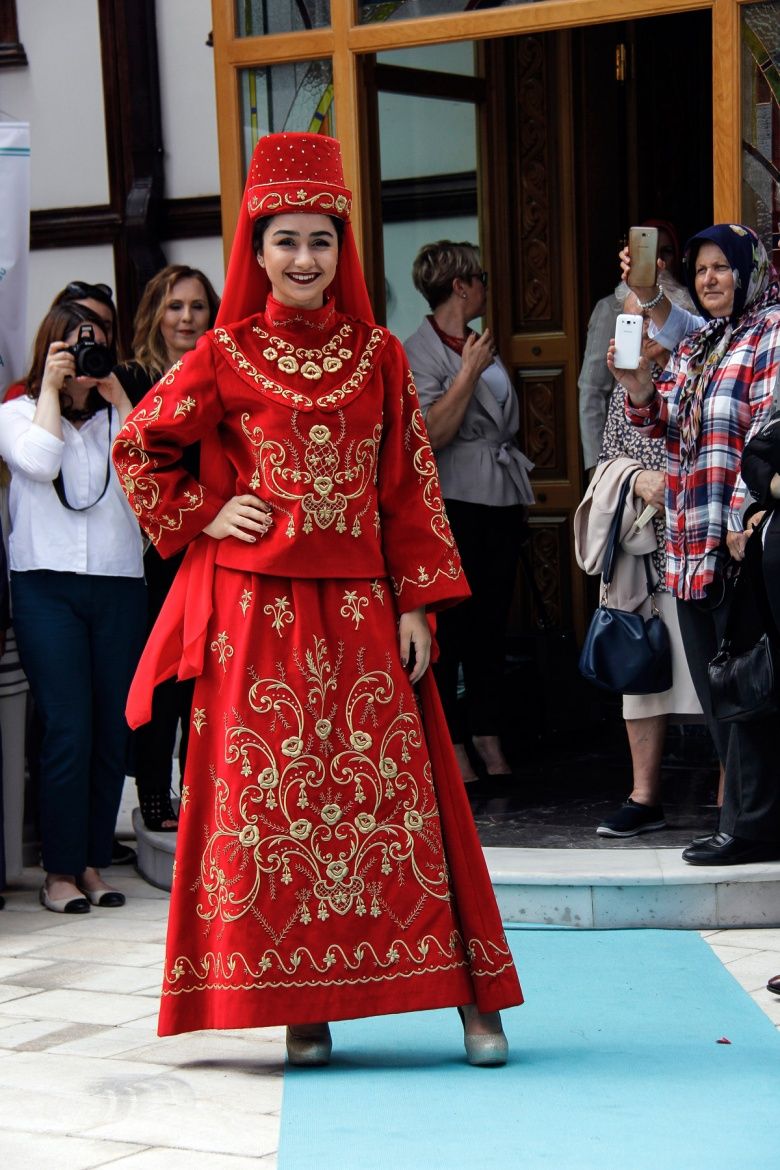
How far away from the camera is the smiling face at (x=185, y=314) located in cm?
554

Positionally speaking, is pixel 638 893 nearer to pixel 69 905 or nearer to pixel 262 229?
pixel 69 905

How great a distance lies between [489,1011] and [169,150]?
196 inches

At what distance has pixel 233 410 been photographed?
363cm

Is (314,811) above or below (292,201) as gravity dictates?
below

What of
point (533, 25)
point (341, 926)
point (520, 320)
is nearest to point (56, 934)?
point (341, 926)

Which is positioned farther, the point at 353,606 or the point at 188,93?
the point at 188,93

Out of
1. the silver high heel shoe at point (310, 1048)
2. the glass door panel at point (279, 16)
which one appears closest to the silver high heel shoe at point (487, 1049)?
the silver high heel shoe at point (310, 1048)

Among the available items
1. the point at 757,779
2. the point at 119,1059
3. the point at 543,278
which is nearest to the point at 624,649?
the point at 757,779

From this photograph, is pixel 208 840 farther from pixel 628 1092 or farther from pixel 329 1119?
pixel 628 1092

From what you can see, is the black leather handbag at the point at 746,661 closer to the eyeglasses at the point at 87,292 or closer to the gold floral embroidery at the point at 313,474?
the gold floral embroidery at the point at 313,474

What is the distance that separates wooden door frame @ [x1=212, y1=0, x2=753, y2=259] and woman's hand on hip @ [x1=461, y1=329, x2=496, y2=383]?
0.47 meters

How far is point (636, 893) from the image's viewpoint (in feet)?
15.7

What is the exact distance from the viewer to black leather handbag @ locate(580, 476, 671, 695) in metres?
5.25

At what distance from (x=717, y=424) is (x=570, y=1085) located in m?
1.91
